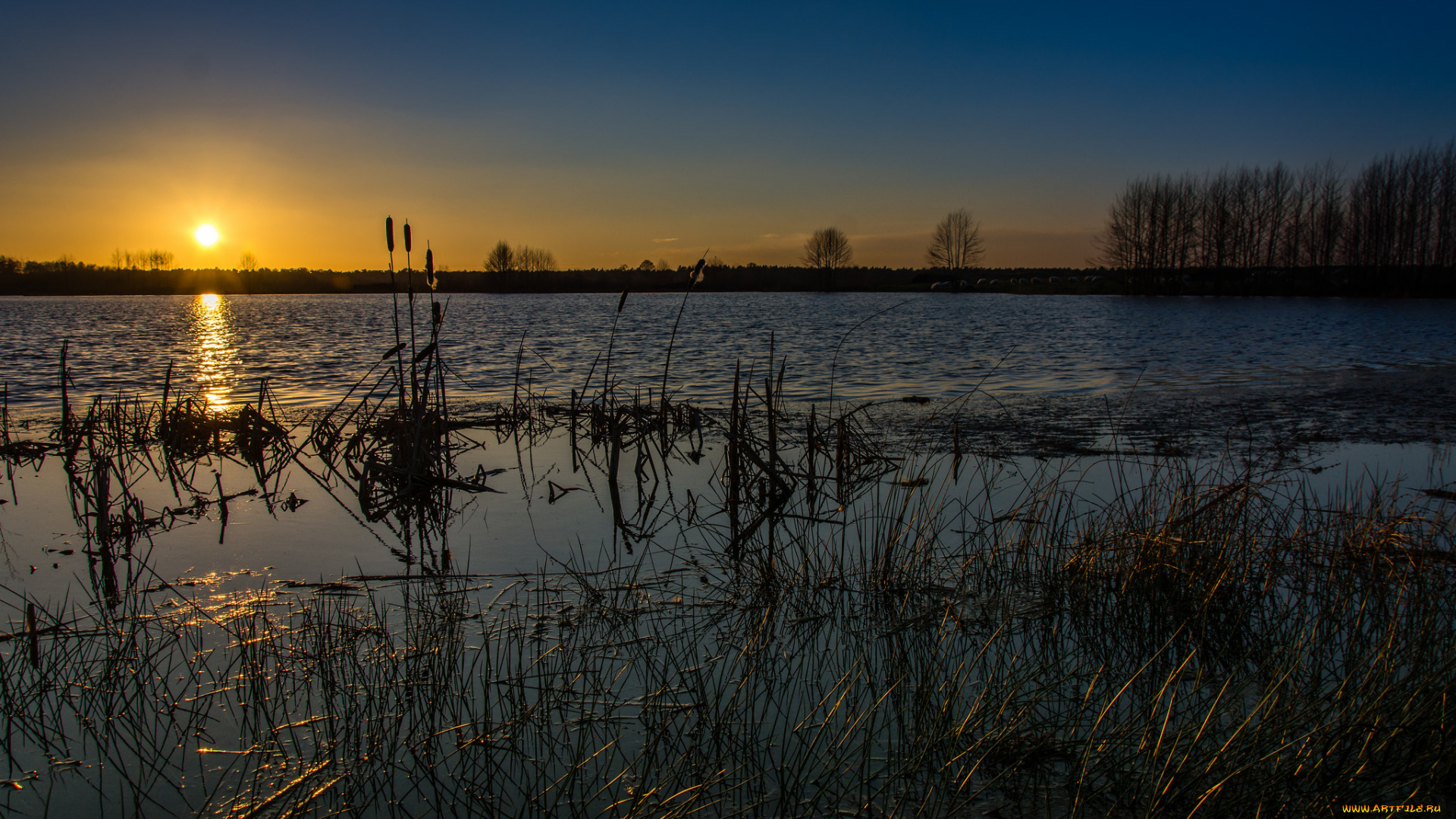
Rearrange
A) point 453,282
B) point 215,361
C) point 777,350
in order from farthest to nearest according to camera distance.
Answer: point 453,282 < point 777,350 < point 215,361

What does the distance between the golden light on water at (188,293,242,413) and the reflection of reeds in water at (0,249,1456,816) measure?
23.1ft

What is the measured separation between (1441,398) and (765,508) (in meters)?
10.6

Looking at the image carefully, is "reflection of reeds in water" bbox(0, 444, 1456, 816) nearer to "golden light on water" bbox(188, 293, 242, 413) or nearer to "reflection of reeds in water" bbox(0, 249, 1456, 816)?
"reflection of reeds in water" bbox(0, 249, 1456, 816)

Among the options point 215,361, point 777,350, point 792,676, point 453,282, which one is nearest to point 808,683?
point 792,676

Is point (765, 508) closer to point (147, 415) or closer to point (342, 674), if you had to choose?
point (342, 674)

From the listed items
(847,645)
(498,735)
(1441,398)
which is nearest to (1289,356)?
(1441,398)

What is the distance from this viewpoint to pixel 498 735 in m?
2.40

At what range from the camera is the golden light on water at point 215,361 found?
38.6ft

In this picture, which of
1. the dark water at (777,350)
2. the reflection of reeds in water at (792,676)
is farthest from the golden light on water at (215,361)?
the reflection of reeds in water at (792,676)

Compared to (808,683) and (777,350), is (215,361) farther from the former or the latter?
(808,683)

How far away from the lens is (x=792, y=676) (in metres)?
2.79

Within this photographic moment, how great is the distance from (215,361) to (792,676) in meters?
19.1

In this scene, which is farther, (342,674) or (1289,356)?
(1289,356)

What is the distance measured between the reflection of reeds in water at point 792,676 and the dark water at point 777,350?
1.67 meters
